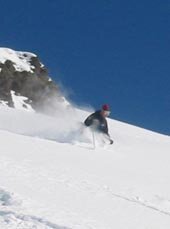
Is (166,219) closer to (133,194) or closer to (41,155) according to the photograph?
(133,194)

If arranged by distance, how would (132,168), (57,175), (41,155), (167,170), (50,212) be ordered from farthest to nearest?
(167,170), (132,168), (41,155), (57,175), (50,212)

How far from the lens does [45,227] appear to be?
682 cm

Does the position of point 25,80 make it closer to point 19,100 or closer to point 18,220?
point 19,100

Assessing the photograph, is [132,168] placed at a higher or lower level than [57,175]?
higher

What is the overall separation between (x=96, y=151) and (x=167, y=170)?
1.86 m

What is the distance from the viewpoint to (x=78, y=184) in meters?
9.91

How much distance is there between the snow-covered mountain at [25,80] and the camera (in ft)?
261

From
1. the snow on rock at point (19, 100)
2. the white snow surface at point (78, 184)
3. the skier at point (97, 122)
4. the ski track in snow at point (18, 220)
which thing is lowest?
the ski track in snow at point (18, 220)

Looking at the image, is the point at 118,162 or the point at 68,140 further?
the point at 68,140

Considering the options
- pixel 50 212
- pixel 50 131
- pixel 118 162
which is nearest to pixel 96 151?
pixel 118 162

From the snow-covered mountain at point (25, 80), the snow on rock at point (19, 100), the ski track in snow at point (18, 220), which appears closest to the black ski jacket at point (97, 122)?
the ski track in snow at point (18, 220)

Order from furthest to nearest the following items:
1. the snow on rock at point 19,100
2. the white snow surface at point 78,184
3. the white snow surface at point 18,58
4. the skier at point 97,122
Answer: the white snow surface at point 18,58 < the snow on rock at point 19,100 < the skier at point 97,122 < the white snow surface at point 78,184

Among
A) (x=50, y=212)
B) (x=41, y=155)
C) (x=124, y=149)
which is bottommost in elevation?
(x=50, y=212)

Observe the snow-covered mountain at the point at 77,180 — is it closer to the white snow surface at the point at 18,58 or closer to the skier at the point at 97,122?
the skier at the point at 97,122
